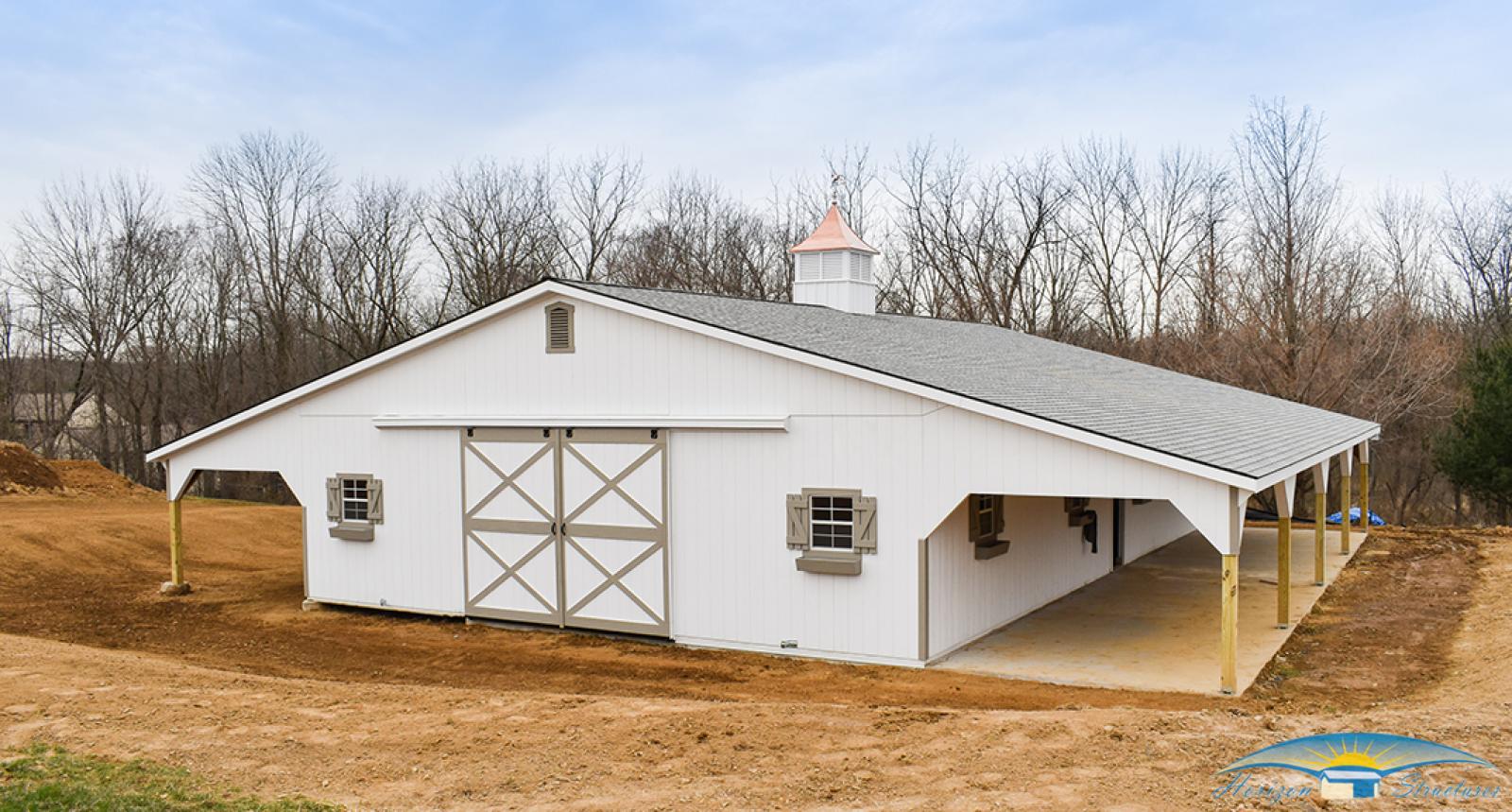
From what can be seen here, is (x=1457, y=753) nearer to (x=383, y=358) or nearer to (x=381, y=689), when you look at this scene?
(x=381, y=689)

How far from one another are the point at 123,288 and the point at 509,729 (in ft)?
115

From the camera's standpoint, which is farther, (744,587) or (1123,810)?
(744,587)

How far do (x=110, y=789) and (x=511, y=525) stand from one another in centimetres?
A: 671

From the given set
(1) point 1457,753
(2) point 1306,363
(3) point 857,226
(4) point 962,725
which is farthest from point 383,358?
(3) point 857,226

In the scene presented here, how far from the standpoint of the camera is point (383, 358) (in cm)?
1420

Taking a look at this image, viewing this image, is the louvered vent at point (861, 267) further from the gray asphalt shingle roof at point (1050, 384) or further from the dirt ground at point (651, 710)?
the dirt ground at point (651, 710)

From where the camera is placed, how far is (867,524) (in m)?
11.4

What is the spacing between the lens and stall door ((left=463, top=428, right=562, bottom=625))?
1336 centimetres

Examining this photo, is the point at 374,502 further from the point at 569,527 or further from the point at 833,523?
the point at 833,523

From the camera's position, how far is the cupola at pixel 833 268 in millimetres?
19266

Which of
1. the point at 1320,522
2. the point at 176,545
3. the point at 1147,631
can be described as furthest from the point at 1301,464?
the point at 176,545

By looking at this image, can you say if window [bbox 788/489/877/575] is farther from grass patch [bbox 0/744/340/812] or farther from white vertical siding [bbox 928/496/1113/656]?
grass patch [bbox 0/744/340/812]

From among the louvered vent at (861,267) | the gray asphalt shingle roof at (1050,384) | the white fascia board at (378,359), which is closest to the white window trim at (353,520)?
the white fascia board at (378,359)

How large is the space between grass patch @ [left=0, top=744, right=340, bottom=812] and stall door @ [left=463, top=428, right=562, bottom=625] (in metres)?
6.00
